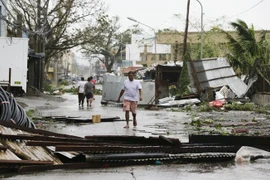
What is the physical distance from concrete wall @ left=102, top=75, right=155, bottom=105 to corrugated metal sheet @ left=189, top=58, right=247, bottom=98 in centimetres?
280

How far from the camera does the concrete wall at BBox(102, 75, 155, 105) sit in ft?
101

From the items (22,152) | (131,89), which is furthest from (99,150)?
(131,89)

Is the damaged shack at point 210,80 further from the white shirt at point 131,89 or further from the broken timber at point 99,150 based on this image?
the broken timber at point 99,150

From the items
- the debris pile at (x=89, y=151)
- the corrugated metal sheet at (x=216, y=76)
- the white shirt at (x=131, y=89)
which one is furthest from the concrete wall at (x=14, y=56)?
the debris pile at (x=89, y=151)

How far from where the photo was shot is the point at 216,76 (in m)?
30.4

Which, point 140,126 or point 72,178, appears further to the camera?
point 140,126

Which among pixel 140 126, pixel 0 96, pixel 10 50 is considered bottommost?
pixel 140 126

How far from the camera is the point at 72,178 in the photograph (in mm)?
6879

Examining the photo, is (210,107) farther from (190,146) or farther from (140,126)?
(190,146)

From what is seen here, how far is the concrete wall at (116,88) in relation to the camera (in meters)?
30.7

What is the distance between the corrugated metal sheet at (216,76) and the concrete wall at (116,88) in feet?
9.20

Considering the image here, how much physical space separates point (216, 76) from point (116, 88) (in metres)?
6.41

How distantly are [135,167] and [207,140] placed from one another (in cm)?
197

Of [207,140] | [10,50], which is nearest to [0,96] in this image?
[207,140]
